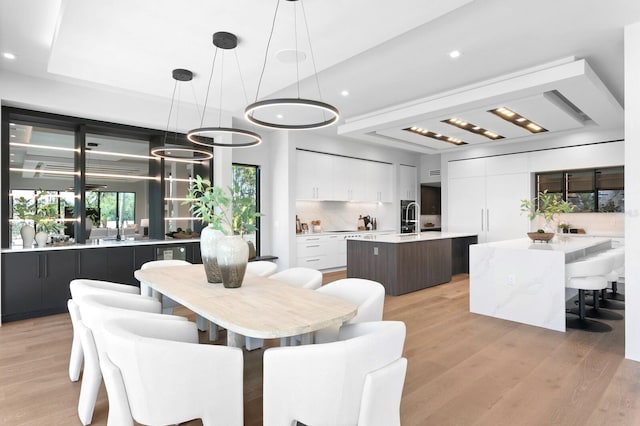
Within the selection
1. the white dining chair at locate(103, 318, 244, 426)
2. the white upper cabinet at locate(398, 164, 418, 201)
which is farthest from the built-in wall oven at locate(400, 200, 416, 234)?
the white dining chair at locate(103, 318, 244, 426)

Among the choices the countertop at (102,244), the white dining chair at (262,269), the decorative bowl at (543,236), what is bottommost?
the white dining chair at (262,269)

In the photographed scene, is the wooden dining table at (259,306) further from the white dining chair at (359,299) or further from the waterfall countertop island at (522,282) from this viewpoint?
the waterfall countertop island at (522,282)

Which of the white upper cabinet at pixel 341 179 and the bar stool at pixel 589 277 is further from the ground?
the white upper cabinet at pixel 341 179

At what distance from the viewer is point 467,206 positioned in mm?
8367

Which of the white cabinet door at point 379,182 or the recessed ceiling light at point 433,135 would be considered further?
the white cabinet door at point 379,182

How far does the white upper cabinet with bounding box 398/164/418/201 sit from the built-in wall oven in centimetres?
21

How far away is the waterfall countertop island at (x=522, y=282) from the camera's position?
3.98m

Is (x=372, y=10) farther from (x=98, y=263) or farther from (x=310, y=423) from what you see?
(x=98, y=263)

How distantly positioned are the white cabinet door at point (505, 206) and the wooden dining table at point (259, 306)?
20.9 ft

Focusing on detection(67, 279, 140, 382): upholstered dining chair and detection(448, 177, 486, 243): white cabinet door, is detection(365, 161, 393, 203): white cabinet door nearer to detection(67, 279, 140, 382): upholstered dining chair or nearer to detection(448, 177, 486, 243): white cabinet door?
detection(448, 177, 486, 243): white cabinet door

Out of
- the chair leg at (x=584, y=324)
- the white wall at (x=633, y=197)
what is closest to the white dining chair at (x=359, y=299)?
the white wall at (x=633, y=197)

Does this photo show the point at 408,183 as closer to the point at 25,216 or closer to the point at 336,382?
the point at 25,216

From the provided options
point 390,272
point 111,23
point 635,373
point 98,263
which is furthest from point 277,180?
point 635,373

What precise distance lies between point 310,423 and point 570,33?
393 cm
